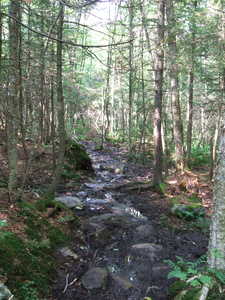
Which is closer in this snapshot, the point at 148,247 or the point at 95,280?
the point at 95,280

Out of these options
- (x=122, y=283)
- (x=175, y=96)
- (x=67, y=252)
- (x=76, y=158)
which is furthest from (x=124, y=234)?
(x=175, y=96)

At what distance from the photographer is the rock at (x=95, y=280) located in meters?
3.79

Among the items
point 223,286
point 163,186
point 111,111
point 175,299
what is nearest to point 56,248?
point 175,299

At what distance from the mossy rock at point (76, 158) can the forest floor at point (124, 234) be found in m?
0.99

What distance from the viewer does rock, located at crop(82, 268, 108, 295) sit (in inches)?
149

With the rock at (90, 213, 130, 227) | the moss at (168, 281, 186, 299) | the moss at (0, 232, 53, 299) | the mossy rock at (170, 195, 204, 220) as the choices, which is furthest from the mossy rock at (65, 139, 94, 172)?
the moss at (168, 281, 186, 299)

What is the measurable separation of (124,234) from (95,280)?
2139 mm

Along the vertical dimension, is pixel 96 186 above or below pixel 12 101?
below

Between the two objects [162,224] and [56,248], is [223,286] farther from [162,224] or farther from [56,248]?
[162,224]

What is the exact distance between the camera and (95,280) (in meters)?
3.94

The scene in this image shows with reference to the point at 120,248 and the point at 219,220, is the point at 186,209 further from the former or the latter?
the point at 219,220

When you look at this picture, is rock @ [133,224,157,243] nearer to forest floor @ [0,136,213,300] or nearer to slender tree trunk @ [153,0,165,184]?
forest floor @ [0,136,213,300]

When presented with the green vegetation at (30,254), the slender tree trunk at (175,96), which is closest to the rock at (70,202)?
the green vegetation at (30,254)

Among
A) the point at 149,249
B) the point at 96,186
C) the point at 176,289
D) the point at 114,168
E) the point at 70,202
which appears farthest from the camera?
the point at 114,168
